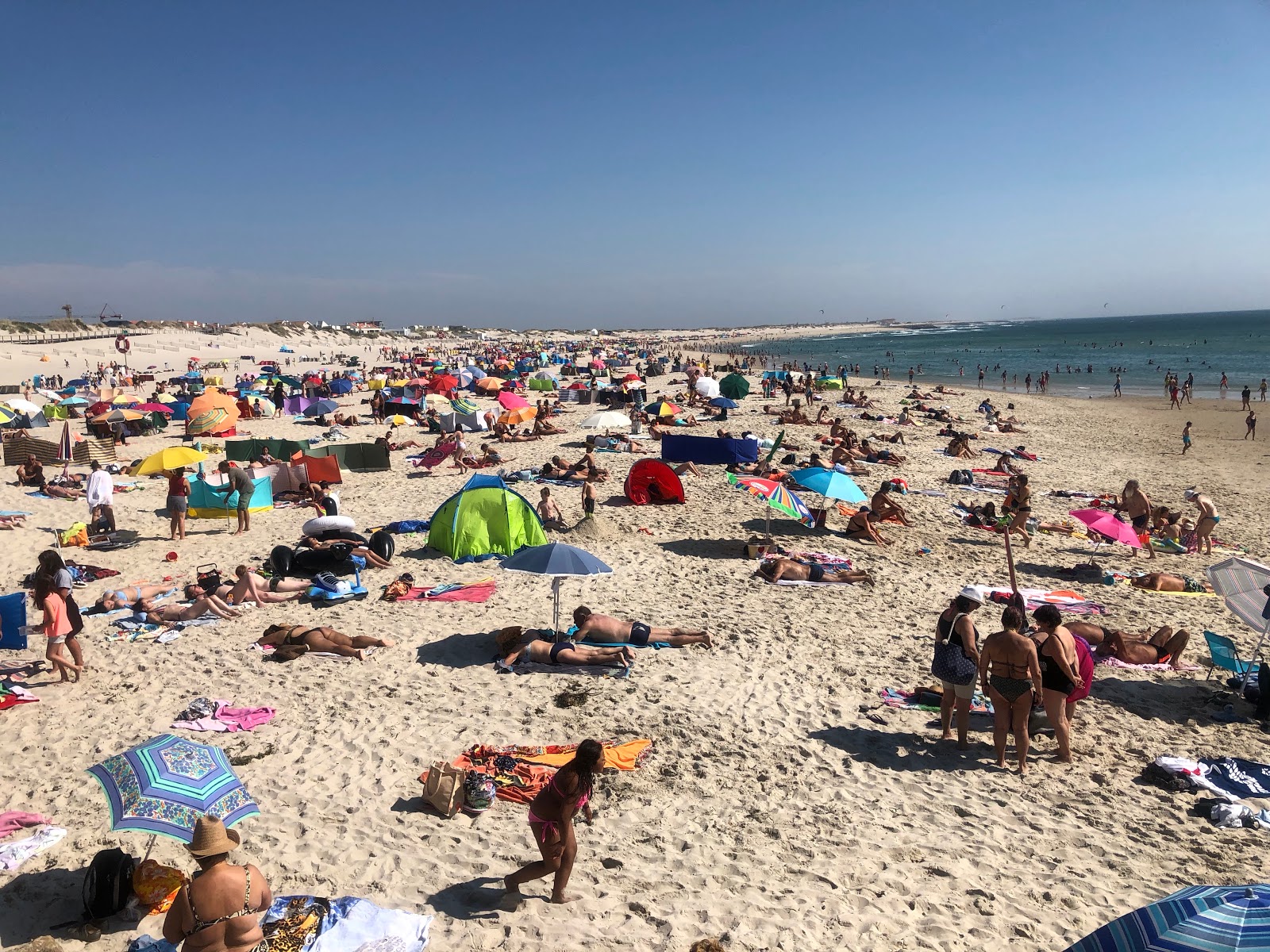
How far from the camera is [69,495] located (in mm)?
13883

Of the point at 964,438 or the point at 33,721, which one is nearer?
the point at 33,721

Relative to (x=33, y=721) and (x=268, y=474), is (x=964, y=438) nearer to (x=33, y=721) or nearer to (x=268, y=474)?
(x=268, y=474)

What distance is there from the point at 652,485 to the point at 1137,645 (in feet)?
26.1

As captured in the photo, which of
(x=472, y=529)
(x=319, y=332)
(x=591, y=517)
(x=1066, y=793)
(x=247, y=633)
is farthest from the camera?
(x=319, y=332)

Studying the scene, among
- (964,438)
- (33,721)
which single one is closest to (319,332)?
(964,438)

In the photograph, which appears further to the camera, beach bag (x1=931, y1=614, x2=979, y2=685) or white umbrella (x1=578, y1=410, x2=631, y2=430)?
white umbrella (x1=578, y1=410, x2=631, y2=430)

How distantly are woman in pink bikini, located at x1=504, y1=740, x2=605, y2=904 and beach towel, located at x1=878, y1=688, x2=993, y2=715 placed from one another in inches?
139

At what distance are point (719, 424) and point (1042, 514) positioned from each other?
11.7 m

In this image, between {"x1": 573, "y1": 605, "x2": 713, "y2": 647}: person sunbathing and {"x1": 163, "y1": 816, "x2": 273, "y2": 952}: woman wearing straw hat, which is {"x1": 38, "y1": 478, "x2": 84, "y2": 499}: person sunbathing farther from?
{"x1": 163, "y1": 816, "x2": 273, "y2": 952}: woman wearing straw hat

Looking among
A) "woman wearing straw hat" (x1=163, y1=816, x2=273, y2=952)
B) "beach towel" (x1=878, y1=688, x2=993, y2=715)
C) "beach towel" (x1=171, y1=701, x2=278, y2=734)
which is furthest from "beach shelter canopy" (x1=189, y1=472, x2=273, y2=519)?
"beach towel" (x1=878, y1=688, x2=993, y2=715)

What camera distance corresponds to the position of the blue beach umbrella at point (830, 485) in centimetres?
1062

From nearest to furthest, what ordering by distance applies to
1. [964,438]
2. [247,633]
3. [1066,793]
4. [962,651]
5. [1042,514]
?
[1066,793]
[962,651]
[247,633]
[1042,514]
[964,438]

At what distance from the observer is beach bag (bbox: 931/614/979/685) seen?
5613 millimetres

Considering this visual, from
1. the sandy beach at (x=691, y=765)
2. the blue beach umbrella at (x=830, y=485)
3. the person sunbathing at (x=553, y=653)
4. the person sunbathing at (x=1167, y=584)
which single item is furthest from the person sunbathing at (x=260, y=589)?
the person sunbathing at (x=1167, y=584)
